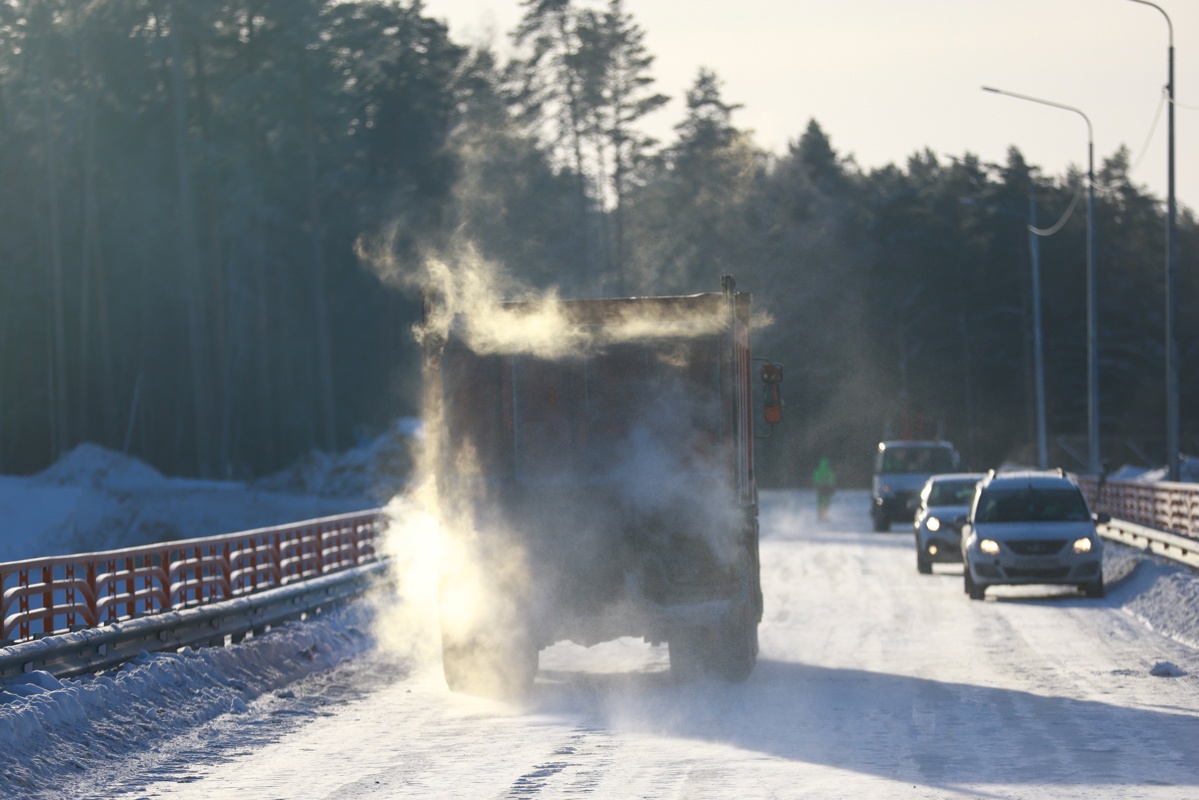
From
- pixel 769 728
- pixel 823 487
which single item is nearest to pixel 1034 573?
pixel 769 728

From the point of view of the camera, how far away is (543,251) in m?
82.3

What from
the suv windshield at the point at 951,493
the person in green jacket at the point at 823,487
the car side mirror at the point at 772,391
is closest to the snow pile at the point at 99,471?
the person in green jacket at the point at 823,487

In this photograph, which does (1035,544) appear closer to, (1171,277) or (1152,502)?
(1152,502)

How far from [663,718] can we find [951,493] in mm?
17100

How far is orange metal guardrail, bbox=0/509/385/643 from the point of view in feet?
45.4

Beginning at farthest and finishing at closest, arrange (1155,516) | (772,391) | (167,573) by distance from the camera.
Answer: (1155,516)
(167,573)
(772,391)

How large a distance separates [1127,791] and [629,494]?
546 cm

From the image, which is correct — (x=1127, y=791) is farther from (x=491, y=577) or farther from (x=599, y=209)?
(x=599, y=209)

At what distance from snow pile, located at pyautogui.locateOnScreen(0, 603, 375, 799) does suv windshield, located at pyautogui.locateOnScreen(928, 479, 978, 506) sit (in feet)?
45.7

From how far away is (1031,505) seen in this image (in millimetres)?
A: 23594

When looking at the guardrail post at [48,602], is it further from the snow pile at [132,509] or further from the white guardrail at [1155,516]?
the snow pile at [132,509]

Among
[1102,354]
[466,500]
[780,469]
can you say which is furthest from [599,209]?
[466,500]

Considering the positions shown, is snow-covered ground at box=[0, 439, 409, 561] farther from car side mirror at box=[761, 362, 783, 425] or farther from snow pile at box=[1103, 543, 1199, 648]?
car side mirror at box=[761, 362, 783, 425]

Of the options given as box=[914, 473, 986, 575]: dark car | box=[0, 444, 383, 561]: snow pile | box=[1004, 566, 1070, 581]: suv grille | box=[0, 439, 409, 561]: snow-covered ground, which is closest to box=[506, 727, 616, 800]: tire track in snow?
box=[1004, 566, 1070, 581]: suv grille
